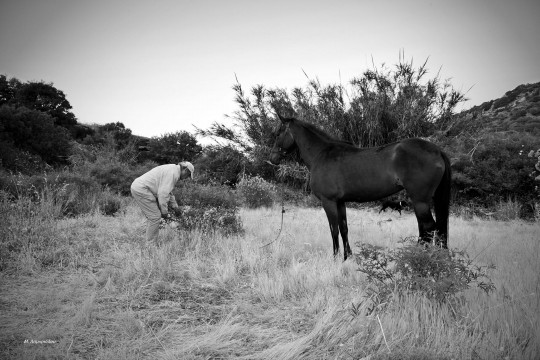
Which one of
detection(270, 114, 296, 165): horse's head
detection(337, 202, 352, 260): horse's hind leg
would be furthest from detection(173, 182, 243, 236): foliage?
detection(337, 202, 352, 260): horse's hind leg

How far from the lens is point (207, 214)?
5938 mm

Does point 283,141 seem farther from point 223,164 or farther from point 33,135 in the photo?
point 33,135

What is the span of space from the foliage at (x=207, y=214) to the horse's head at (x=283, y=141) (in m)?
1.75

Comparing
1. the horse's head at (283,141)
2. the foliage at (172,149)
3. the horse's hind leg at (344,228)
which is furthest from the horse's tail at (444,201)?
the foliage at (172,149)

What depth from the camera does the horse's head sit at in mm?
5195

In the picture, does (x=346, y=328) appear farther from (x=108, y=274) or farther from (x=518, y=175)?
(x=518, y=175)

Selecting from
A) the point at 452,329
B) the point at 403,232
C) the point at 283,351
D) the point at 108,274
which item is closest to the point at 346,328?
the point at 283,351

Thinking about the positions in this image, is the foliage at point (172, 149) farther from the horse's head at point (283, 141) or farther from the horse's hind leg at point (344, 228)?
the horse's hind leg at point (344, 228)

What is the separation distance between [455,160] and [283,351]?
11.0 m

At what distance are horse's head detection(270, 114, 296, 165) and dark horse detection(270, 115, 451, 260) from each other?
223mm

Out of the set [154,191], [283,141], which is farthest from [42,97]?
[283,141]

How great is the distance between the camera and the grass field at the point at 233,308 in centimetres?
200

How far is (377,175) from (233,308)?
108 inches

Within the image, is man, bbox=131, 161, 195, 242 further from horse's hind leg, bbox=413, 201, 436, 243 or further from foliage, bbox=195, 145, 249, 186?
foliage, bbox=195, 145, 249, 186
